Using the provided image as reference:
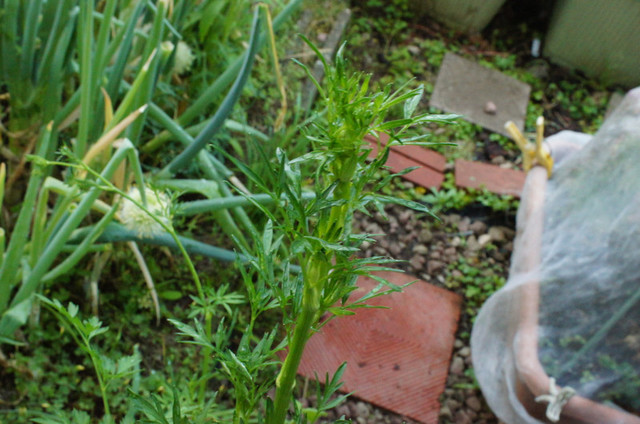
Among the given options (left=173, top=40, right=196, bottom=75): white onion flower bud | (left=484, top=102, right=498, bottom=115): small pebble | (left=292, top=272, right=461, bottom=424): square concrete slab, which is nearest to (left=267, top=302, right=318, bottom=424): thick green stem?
(left=292, top=272, right=461, bottom=424): square concrete slab

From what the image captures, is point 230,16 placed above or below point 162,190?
above

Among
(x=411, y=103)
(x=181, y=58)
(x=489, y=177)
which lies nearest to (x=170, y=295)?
(x=181, y=58)

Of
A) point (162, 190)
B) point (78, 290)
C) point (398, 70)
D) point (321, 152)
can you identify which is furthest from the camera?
point (398, 70)

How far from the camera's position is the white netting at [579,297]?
158 cm

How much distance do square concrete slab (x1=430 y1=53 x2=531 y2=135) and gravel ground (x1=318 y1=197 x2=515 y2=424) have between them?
0.56 m

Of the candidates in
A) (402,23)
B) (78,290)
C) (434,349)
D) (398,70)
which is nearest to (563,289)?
(434,349)

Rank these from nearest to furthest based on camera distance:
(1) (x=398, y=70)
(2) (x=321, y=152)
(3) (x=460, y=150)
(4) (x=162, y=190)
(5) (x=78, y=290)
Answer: (2) (x=321, y=152) < (4) (x=162, y=190) < (5) (x=78, y=290) < (3) (x=460, y=150) < (1) (x=398, y=70)

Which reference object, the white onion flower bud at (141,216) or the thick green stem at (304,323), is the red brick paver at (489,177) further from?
the thick green stem at (304,323)

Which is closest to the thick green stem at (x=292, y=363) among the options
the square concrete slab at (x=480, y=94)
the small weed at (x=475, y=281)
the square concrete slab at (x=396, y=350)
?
the square concrete slab at (x=396, y=350)

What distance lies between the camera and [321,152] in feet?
1.93

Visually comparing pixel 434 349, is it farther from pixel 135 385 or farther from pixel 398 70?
pixel 398 70

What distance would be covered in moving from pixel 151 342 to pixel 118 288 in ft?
0.56

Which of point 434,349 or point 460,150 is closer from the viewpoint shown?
point 434,349

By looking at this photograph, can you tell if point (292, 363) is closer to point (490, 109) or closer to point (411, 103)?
point (411, 103)
